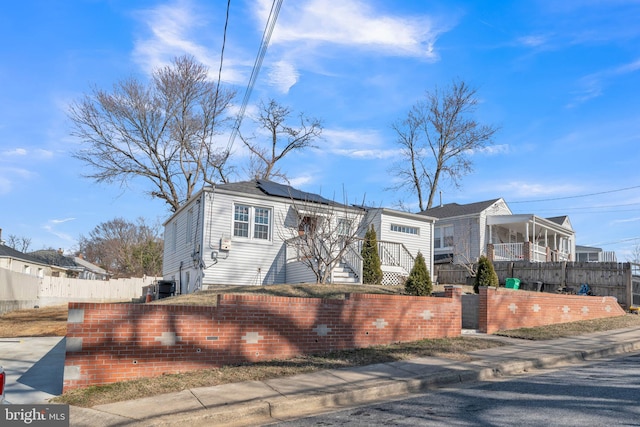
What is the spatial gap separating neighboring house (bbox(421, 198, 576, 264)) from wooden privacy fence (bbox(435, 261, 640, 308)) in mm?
4836

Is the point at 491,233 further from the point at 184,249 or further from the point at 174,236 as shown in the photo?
the point at 184,249

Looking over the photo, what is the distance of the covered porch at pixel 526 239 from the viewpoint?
30000mm

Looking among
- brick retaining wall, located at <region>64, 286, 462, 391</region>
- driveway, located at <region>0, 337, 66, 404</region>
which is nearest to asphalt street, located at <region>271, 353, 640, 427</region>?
brick retaining wall, located at <region>64, 286, 462, 391</region>

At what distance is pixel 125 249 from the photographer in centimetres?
6009

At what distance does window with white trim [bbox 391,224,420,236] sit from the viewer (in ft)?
80.0

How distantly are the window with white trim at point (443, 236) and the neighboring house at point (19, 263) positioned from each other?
27.8 m

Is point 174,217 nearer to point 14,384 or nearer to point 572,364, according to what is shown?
point 14,384

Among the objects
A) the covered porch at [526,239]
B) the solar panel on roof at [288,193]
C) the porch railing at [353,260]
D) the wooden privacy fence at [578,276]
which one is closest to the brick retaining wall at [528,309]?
the wooden privacy fence at [578,276]

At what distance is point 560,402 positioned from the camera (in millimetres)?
7004

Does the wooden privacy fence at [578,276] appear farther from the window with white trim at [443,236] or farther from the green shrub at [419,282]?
the green shrub at [419,282]

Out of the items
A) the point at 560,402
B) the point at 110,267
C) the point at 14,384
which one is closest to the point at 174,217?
the point at 14,384

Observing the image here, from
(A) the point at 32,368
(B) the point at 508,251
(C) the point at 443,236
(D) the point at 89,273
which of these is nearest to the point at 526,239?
(B) the point at 508,251

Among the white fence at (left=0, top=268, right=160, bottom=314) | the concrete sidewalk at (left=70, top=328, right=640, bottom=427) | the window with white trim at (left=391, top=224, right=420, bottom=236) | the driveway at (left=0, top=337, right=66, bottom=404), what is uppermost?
the window with white trim at (left=391, top=224, right=420, bottom=236)

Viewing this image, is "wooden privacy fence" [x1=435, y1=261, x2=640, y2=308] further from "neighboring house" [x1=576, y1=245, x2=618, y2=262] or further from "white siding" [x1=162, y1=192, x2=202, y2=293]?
"neighboring house" [x1=576, y1=245, x2=618, y2=262]
